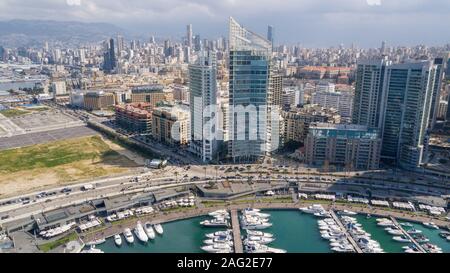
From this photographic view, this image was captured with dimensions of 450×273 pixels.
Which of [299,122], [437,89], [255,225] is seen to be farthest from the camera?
[437,89]

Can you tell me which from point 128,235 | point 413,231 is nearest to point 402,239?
point 413,231

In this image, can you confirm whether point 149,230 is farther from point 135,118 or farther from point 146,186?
point 135,118

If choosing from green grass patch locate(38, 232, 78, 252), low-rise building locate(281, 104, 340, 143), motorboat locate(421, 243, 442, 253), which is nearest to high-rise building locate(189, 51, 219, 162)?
low-rise building locate(281, 104, 340, 143)

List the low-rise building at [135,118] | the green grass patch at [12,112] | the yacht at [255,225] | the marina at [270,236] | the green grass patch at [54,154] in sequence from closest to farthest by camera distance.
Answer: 1. the marina at [270,236]
2. the yacht at [255,225]
3. the green grass patch at [54,154]
4. the low-rise building at [135,118]
5. the green grass patch at [12,112]

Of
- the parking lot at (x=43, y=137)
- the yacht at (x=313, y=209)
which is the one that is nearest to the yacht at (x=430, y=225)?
the yacht at (x=313, y=209)

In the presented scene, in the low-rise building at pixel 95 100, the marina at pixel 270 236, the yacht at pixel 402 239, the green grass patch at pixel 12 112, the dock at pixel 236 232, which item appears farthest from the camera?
the low-rise building at pixel 95 100

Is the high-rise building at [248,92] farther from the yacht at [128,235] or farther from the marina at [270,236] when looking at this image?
the yacht at [128,235]

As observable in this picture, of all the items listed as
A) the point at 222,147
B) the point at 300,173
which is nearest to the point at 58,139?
the point at 222,147
